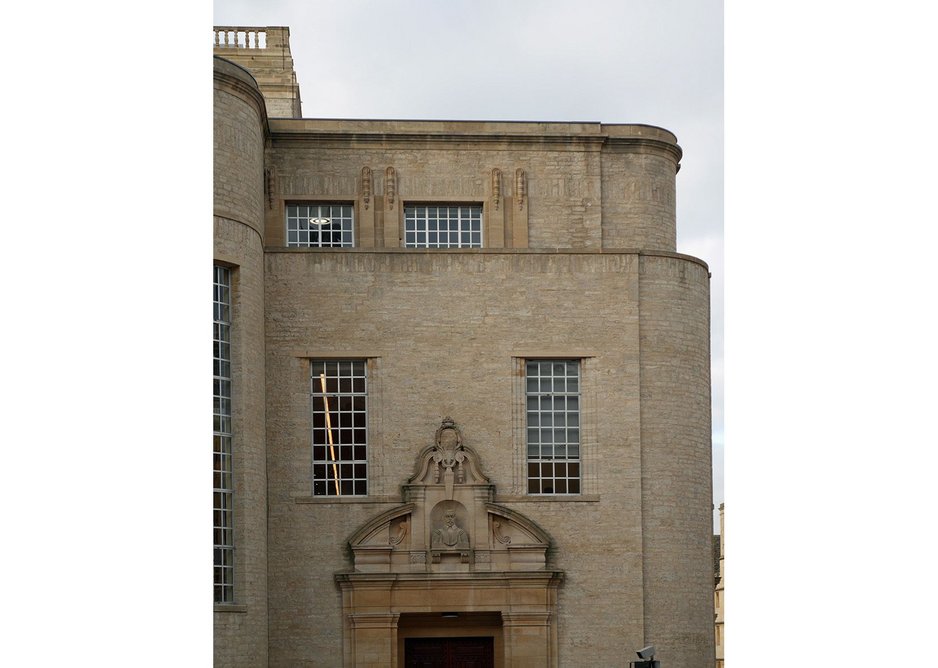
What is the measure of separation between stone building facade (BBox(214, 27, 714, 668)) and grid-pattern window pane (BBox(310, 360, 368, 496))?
43 mm

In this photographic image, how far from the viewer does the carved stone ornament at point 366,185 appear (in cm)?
3269

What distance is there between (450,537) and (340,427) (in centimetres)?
315

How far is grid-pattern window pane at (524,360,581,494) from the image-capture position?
31.0 meters

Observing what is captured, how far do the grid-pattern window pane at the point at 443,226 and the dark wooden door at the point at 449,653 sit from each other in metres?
8.30

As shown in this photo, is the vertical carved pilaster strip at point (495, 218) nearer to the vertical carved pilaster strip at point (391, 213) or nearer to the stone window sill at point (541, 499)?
the vertical carved pilaster strip at point (391, 213)

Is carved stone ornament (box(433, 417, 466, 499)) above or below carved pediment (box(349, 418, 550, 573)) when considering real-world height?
above

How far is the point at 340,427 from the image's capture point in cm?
3089

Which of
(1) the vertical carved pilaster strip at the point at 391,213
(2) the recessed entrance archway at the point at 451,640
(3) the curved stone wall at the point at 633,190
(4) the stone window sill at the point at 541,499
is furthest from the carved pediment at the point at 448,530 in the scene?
(3) the curved stone wall at the point at 633,190

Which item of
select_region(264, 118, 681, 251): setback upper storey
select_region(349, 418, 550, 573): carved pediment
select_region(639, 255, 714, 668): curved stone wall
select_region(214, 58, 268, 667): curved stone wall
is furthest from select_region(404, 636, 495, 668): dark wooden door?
select_region(264, 118, 681, 251): setback upper storey

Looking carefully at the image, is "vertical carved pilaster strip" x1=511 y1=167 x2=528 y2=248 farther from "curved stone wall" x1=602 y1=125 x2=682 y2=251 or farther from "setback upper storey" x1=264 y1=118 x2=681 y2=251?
"curved stone wall" x1=602 y1=125 x2=682 y2=251

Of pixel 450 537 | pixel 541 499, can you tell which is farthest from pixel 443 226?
pixel 450 537

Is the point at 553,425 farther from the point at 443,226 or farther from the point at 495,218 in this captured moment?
the point at 443,226
